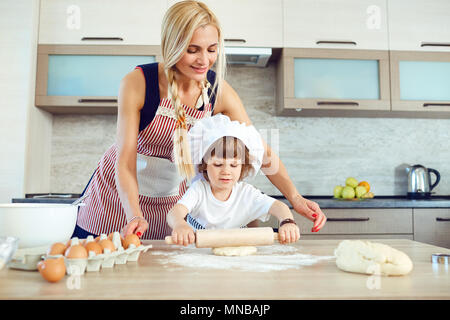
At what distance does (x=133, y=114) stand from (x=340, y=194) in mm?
1691

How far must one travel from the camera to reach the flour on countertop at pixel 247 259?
0.74 metres

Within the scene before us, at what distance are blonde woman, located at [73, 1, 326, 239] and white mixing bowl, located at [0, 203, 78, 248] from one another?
0.85 ft

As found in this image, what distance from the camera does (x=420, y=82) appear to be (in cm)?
250

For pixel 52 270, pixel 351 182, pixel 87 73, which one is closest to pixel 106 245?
pixel 52 270

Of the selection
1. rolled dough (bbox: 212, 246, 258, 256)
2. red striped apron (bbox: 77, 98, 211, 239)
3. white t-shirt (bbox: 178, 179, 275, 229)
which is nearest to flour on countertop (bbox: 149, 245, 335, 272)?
rolled dough (bbox: 212, 246, 258, 256)

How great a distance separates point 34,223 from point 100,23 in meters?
1.99

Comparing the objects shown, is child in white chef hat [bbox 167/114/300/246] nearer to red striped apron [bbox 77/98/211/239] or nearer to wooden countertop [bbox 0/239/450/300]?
red striped apron [bbox 77/98/211/239]

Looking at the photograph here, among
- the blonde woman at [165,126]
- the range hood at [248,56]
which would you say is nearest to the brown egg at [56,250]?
the blonde woman at [165,126]

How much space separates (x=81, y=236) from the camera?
4.69ft

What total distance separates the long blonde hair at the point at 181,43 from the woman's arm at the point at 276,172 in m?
0.13

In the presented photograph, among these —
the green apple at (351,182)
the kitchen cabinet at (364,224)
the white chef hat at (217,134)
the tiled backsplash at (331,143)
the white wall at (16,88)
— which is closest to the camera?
the white chef hat at (217,134)

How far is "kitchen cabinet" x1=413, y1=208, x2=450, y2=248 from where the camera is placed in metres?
2.20

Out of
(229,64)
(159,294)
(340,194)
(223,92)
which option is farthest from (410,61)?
(159,294)

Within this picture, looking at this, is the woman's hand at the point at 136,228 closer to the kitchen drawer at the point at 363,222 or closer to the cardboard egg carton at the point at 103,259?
the cardboard egg carton at the point at 103,259
